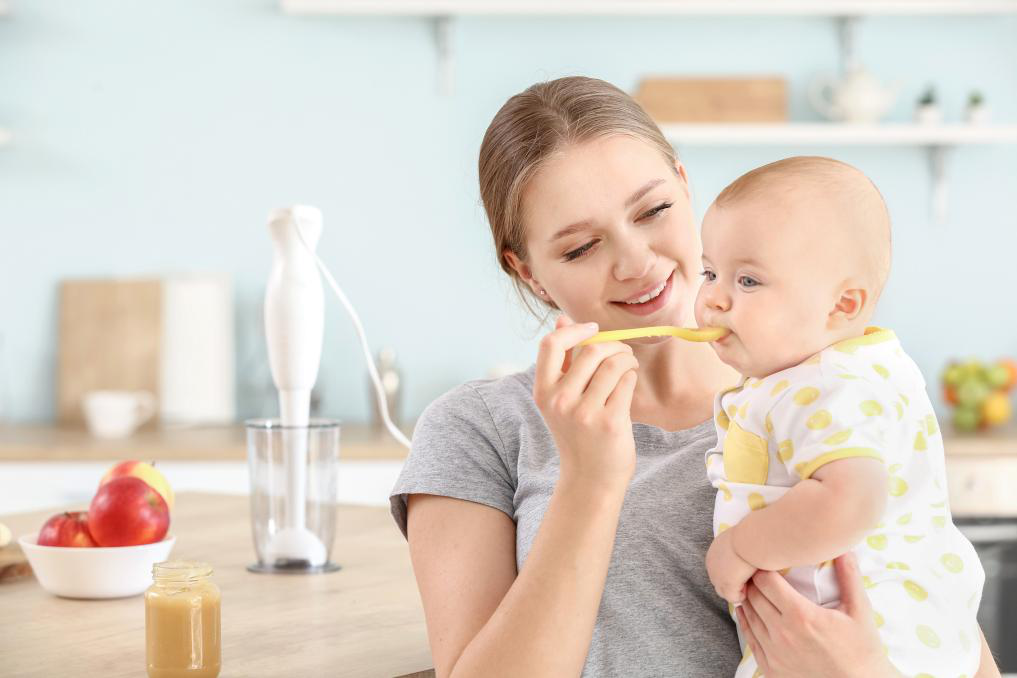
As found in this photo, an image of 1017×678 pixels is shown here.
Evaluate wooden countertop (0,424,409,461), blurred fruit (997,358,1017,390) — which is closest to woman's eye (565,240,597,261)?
wooden countertop (0,424,409,461)

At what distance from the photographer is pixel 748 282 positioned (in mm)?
1046

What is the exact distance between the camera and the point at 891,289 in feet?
11.8

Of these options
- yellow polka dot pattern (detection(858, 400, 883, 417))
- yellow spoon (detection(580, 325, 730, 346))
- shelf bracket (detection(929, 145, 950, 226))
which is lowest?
yellow polka dot pattern (detection(858, 400, 883, 417))

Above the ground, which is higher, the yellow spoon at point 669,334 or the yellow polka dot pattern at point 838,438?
the yellow spoon at point 669,334

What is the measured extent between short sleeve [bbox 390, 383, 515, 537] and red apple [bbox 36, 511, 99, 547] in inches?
18.6

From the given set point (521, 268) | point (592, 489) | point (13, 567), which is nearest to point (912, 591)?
point (592, 489)

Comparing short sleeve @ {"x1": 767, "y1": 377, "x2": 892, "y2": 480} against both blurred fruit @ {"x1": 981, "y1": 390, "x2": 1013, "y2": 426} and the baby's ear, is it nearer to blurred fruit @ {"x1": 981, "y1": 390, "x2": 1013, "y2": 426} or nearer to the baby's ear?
the baby's ear

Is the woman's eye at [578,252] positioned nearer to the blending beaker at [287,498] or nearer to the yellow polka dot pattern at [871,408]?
the yellow polka dot pattern at [871,408]

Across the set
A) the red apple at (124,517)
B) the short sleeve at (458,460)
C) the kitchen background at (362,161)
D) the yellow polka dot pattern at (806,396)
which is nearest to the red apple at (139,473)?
the red apple at (124,517)

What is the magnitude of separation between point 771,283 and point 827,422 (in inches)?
5.3

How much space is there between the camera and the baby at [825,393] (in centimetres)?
100

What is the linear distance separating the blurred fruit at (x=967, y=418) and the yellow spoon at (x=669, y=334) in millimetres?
2448

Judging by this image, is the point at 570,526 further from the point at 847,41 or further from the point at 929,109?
the point at 847,41

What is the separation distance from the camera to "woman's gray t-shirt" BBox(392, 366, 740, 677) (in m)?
1.17
